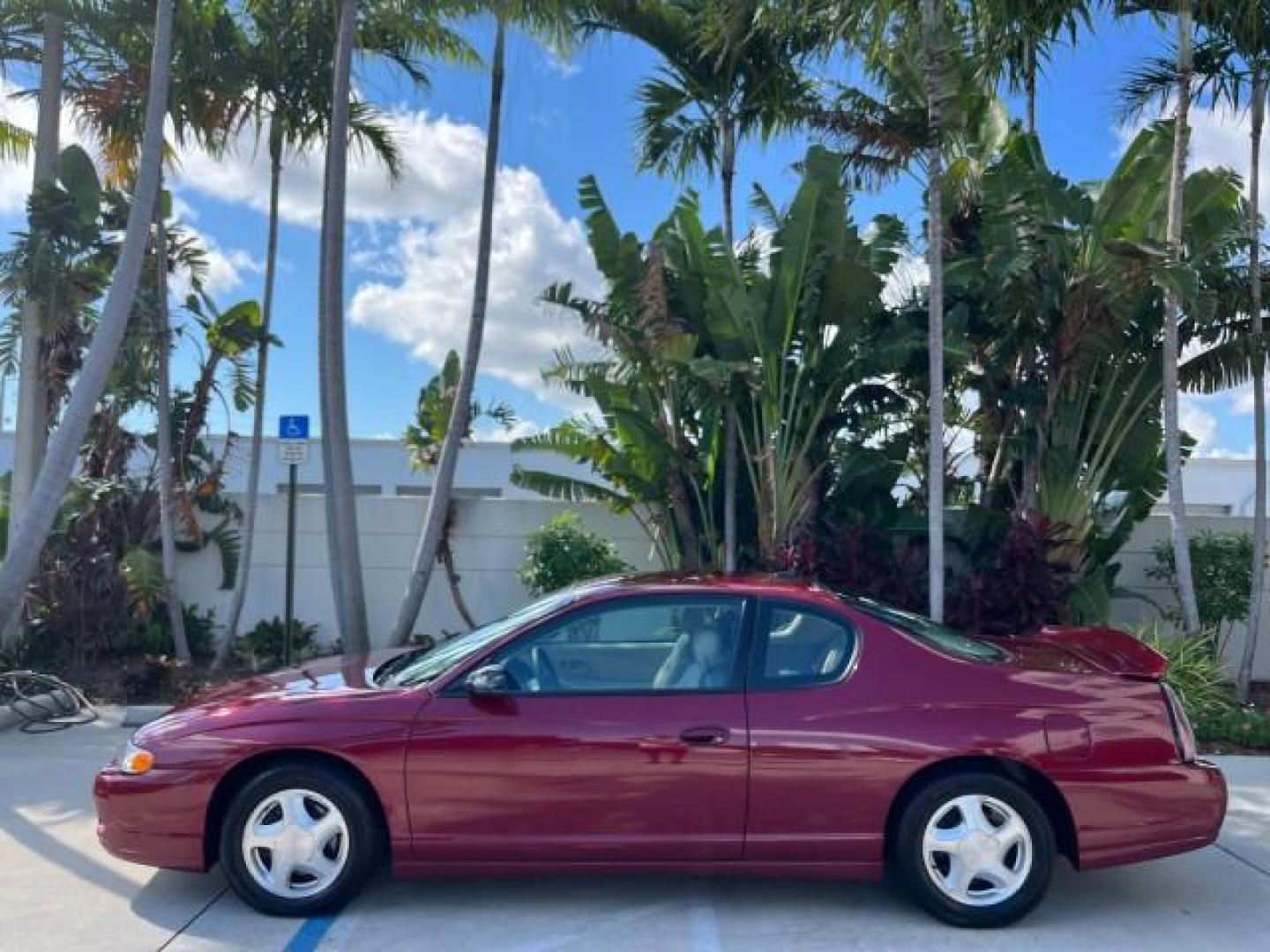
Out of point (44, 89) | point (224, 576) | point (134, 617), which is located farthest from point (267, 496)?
point (44, 89)

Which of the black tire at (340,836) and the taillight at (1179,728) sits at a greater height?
the taillight at (1179,728)

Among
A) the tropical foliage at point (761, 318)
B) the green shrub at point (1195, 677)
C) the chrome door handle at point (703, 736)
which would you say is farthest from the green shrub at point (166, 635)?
the green shrub at point (1195, 677)

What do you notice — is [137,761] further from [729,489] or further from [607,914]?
[729,489]

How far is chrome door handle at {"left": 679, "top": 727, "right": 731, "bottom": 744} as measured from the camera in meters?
4.71

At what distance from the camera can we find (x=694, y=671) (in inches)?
194

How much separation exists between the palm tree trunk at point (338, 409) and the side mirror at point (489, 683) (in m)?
5.65

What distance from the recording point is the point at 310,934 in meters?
4.62

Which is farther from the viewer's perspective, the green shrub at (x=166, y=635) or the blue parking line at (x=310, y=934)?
the green shrub at (x=166, y=635)

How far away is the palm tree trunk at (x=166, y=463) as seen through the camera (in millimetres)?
10758

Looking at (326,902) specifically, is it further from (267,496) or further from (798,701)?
(267,496)

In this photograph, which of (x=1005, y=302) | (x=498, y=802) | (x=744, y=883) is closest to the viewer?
(x=498, y=802)

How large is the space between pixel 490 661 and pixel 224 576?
25.5 ft

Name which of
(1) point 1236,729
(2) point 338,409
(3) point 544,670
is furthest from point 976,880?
(2) point 338,409

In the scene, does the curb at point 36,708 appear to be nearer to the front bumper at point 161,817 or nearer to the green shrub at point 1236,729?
the front bumper at point 161,817
